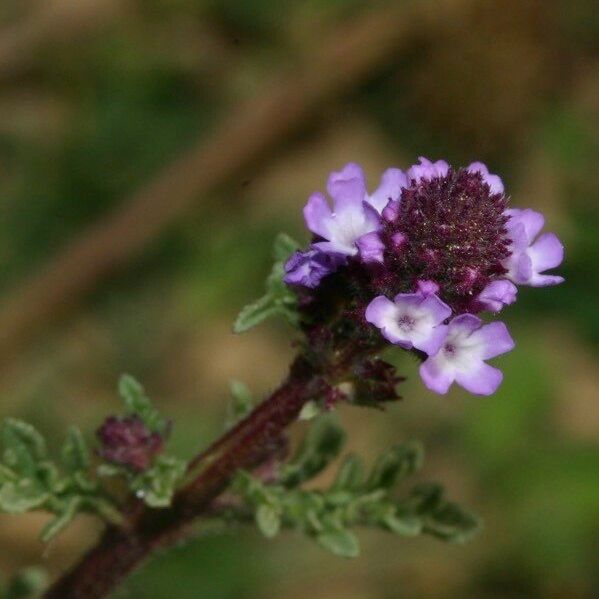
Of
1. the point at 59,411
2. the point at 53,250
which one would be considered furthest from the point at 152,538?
the point at 53,250

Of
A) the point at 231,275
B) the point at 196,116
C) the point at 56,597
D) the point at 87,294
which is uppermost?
the point at 196,116

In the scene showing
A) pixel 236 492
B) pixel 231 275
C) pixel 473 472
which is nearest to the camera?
Result: pixel 236 492

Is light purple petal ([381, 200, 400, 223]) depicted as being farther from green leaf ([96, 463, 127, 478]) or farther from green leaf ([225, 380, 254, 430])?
green leaf ([96, 463, 127, 478])

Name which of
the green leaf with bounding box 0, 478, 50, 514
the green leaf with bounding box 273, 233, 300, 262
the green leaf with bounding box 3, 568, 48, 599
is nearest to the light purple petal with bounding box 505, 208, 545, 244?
the green leaf with bounding box 273, 233, 300, 262

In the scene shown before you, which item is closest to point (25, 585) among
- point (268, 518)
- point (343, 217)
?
point (268, 518)

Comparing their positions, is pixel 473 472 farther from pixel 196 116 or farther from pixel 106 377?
pixel 196 116

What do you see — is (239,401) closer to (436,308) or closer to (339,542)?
(339,542)
